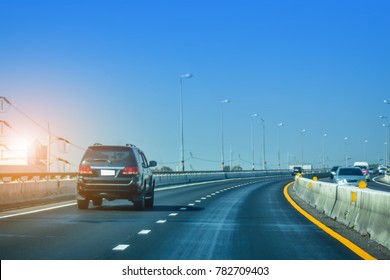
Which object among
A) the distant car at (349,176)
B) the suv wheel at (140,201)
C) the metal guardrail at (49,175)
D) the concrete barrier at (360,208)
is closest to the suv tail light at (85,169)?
the suv wheel at (140,201)

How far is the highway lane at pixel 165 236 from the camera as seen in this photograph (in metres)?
11.2

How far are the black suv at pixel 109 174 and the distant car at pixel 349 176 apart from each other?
910 inches

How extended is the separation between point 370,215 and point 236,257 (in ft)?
12.9

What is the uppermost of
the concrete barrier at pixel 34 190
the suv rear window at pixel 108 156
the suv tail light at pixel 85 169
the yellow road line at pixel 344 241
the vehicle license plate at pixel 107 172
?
the suv rear window at pixel 108 156

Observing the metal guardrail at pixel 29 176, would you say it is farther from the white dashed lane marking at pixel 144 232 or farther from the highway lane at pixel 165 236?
the white dashed lane marking at pixel 144 232

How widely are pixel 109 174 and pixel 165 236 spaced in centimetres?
796

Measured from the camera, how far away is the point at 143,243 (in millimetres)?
12750

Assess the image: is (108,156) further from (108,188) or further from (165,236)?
(165,236)

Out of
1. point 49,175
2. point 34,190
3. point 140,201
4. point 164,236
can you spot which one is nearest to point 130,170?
point 140,201

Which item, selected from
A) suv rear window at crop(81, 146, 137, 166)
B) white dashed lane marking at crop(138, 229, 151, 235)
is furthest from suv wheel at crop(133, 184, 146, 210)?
white dashed lane marking at crop(138, 229, 151, 235)

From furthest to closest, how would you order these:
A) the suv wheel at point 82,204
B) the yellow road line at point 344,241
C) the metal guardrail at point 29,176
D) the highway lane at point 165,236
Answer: the metal guardrail at point 29,176, the suv wheel at point 82,204, the highway lane at point 165,236, the yellow road line at point 344,241
